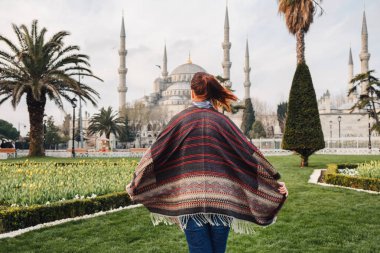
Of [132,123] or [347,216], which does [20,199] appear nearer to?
[347,216]

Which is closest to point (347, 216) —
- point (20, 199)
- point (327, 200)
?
point (327, 200)

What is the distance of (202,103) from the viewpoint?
274 cm

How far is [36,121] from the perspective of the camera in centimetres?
2273

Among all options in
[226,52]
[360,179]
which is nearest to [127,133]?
[226,52]

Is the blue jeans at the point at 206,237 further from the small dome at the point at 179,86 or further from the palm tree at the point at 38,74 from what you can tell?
the small dome at the point at 179,86

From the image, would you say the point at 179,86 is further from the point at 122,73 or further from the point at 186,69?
the point at 122,73

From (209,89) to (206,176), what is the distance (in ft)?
1.88

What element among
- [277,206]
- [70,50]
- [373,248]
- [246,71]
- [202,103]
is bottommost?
[373,248]

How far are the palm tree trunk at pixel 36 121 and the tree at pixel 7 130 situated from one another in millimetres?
29413

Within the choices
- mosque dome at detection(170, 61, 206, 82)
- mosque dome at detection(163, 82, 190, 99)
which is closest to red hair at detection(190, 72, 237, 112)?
mosque dome at detection(163, 82, 190, 99)

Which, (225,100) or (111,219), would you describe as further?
(111,219)

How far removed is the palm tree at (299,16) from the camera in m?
18.5

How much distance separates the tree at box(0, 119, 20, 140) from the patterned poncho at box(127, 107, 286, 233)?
169ft

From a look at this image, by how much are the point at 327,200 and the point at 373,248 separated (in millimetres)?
3460
